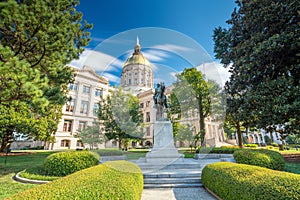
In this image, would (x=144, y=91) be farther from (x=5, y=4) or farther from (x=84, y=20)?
(x=5, y=4)

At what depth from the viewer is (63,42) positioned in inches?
253

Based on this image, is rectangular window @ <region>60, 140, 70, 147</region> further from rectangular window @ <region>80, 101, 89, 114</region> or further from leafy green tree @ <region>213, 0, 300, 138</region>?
leafy green tree @ <region>213, 0, 300, 138</region>

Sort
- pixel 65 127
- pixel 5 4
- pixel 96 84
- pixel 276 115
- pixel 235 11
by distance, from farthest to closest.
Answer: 1. pixel 96 84
2. pixel 65 127
3. pixel 235 11
4. pixel 276 115
5. pixel 5 4

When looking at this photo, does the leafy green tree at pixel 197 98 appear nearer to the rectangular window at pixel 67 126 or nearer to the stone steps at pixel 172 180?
the stone steps at pixel 172 180

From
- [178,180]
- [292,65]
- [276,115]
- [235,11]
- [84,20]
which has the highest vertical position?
[235,11]

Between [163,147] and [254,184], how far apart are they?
22.8 ft

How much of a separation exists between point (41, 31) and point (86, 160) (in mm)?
5777

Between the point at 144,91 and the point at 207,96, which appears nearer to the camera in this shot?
the point at 207,96

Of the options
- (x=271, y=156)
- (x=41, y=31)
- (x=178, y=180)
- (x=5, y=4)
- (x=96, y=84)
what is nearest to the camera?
(x=5, y=4)

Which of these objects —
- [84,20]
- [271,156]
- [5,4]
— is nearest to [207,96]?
[271,156]

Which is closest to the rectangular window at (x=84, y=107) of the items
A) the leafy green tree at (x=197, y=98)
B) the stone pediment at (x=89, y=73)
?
the stone pediment at (x=89, y=73)

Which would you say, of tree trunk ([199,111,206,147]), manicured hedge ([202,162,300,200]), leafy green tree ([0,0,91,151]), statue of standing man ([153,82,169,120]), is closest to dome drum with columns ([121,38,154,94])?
statue of standing man ([153,82,169,120])

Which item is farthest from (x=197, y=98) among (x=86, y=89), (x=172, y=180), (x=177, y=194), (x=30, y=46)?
(x=86, y=89)

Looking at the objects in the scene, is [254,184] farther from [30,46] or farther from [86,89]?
[86,89]
